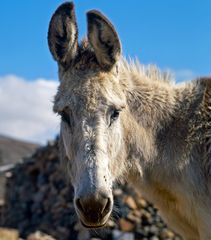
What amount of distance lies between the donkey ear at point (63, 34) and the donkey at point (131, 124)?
0.03 ft

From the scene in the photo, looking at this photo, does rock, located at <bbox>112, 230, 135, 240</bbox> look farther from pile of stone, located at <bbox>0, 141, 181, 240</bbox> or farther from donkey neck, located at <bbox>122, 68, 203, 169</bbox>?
donkey neck, located at <bbox>122, 68, 203, 169</bbox>

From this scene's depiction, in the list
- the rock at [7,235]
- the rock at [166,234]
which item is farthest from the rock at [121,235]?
the rock at [7,235]

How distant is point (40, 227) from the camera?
16.8m

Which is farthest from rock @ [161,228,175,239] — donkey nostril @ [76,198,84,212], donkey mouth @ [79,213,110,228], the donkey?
donkey nostril @ [76,198,84,212]

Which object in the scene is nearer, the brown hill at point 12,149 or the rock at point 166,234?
the rock at point 166,234

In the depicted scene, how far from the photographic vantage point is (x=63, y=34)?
19.6 feet

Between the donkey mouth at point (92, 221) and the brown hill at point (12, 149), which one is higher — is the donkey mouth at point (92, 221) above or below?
below

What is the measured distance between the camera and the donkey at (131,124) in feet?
17.8

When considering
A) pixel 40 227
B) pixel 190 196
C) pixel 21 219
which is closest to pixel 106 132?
pixel 190 196

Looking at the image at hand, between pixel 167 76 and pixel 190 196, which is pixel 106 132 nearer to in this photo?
pixel 190 196

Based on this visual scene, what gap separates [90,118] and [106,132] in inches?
8.3

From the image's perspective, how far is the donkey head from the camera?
16.0 feet

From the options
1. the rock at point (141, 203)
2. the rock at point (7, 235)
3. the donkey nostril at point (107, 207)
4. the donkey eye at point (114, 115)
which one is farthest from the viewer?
the rock at point (141, 203)

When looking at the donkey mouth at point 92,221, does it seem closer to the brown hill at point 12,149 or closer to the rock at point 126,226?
the rock at point 126,226
